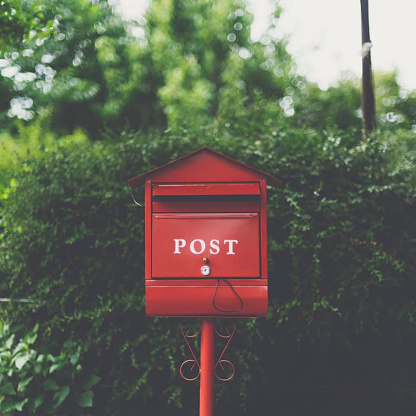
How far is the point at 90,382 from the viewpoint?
3.09 m

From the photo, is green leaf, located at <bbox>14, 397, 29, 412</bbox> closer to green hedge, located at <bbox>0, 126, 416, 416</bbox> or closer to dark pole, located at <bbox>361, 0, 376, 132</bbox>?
green hedge, located at <bbox>0, 126, 416, 416</bbox>

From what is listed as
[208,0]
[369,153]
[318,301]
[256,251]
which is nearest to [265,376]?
[318,301]

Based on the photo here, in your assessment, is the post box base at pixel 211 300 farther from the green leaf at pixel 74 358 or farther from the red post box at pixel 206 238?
the green leaf at pixel 74 358

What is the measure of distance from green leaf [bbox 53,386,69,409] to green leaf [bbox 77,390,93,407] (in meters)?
0.10

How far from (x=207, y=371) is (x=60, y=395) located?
136 centimetres

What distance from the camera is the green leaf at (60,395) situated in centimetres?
292

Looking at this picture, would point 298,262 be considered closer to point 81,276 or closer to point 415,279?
point 415,279

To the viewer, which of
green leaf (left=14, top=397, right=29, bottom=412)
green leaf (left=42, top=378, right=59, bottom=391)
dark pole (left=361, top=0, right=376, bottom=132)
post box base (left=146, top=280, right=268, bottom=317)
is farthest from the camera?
dark pole (left=361, top=0, right=376, bottom=132)

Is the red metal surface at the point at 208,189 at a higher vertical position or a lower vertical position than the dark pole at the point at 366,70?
lower

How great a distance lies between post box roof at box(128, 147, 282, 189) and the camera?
2113mm

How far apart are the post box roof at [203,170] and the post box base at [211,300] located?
48 cm

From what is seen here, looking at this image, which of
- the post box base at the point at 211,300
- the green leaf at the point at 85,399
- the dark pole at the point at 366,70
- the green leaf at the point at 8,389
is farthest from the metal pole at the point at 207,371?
the dark pole at the point at 366,70

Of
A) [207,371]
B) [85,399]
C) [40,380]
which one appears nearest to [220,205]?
[207,371]

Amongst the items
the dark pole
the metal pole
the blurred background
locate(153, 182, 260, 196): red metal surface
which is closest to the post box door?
locate(153, 182, 260, 196): red metal surface
